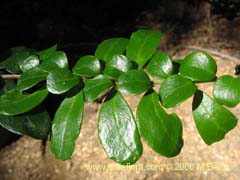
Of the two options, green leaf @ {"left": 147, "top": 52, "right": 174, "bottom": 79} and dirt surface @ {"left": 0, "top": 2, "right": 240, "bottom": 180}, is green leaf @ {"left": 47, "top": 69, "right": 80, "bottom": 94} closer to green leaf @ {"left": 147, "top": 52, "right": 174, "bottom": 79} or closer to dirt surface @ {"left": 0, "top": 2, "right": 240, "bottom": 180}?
green leaf @ {"left": 147, "top": 52, "right": 174, "bottom": 79}

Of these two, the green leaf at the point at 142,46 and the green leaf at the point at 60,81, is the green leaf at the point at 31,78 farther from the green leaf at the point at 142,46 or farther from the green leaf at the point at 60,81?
the green leaf at the point at 142,46

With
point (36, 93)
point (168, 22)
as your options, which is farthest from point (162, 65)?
point (168, 22)

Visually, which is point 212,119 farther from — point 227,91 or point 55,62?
point 55,62

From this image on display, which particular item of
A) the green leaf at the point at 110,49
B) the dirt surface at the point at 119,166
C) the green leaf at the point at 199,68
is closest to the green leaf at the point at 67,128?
the green leaf at the point at 110,49

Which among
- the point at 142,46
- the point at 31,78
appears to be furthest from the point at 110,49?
the point at 31,78

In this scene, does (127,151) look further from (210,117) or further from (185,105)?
(185,105)
